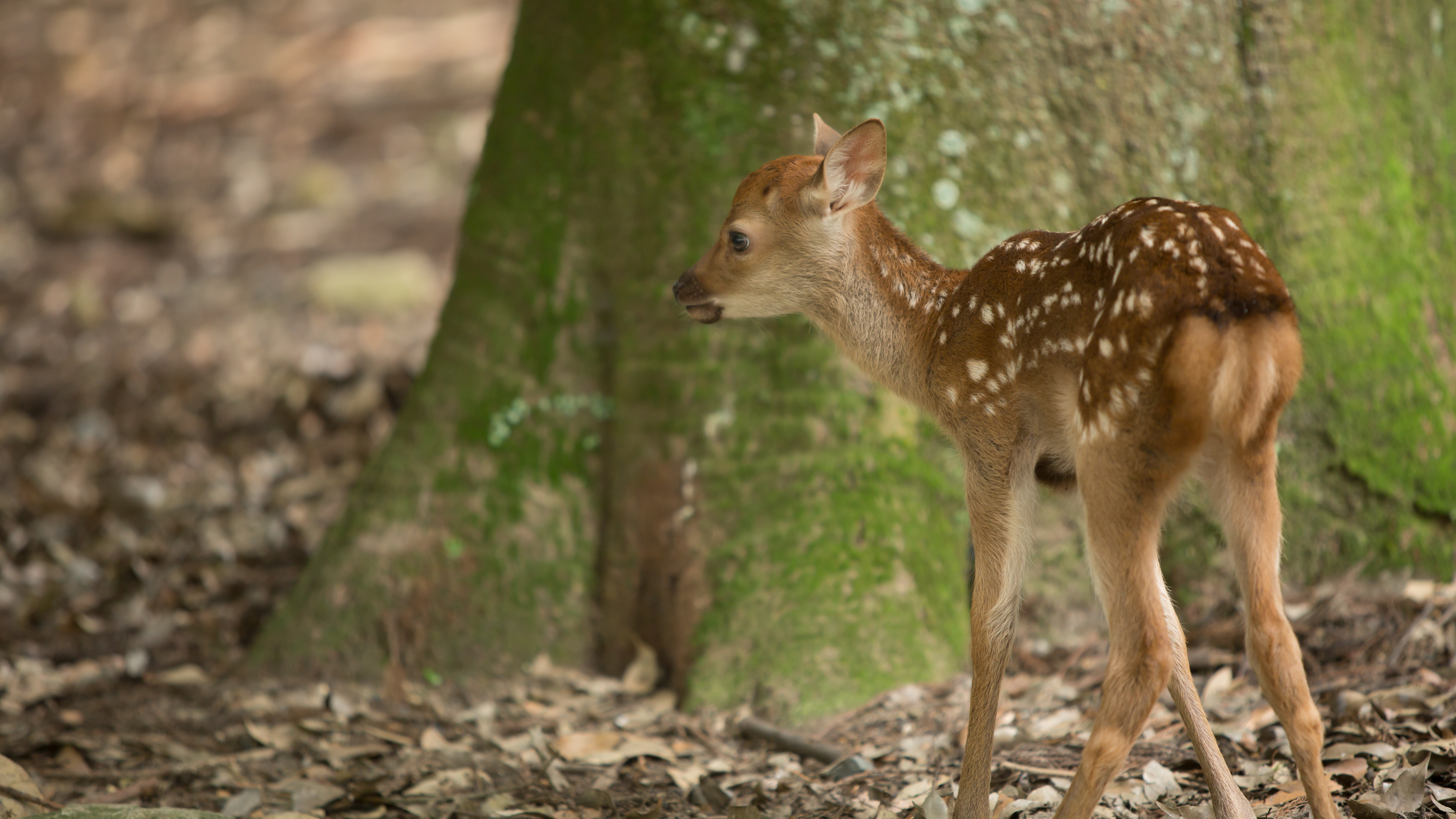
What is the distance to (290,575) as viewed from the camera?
570 cm

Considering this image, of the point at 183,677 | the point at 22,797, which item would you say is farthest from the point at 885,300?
the point at 183,677

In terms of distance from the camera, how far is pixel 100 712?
4.39 m

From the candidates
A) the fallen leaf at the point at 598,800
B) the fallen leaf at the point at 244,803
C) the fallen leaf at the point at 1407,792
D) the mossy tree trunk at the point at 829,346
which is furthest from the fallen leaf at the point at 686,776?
the fallen leaf at the point at 1407,792

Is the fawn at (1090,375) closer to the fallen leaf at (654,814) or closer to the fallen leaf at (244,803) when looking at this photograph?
the fallen leaf at (654,814)

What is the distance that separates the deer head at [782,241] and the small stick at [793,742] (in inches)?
53.3

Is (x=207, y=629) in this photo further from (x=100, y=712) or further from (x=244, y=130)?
(x=244, y=130)

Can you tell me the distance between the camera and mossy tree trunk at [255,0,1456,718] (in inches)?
166

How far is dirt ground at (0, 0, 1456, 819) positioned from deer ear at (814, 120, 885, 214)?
1.57 meters

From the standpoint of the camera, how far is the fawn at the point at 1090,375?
2.61 meters

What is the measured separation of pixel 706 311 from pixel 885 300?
58 centimetres

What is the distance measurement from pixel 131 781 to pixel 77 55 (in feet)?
40.9

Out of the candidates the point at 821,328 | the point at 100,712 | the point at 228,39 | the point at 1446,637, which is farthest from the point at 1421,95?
the point at 228,39

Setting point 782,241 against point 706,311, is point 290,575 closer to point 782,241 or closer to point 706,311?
point 706,311

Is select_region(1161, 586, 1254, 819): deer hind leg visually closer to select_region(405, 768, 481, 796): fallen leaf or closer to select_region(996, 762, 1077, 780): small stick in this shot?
select_region(996, 762, 1077, 780): small stick
